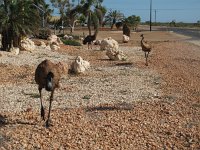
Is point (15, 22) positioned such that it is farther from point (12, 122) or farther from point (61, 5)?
point (61, 5)

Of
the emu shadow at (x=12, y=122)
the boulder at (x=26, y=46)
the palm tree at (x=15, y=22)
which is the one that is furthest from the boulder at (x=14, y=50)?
the emu shadow at (x=12, y=122)

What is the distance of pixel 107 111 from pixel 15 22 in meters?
15.6

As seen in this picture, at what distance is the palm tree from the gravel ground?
268 inches

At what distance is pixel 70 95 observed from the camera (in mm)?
13922

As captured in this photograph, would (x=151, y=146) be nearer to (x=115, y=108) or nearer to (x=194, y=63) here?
(x=115, y=108)

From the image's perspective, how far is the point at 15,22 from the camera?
2572cm

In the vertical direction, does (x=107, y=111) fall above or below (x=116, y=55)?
below

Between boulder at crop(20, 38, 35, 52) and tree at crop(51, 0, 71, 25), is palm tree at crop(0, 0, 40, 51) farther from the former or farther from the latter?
tree at crop(51, 0, 71, 25)

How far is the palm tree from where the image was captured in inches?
1006

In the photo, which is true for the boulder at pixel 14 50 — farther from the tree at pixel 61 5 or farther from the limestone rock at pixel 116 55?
the tree at pixel 61 5

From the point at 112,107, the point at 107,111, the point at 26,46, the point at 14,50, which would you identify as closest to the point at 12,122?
the point at 107,111

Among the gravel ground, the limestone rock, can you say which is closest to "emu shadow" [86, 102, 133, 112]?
the gravel ground

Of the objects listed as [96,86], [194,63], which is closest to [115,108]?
[96,86]

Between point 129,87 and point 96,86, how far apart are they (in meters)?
1.25
